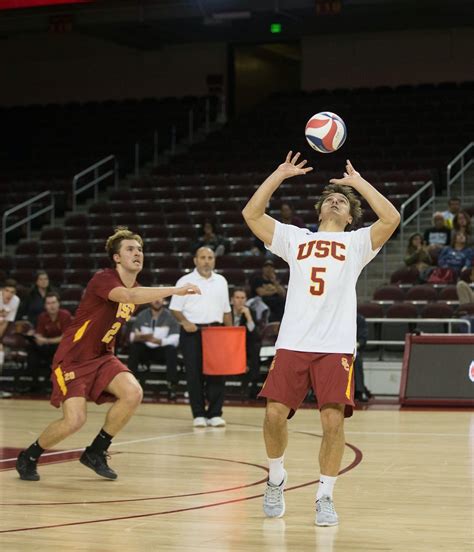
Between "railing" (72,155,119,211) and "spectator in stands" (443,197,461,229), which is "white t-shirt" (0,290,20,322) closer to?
"railing" (72,155,119,211)

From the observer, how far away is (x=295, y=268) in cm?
698

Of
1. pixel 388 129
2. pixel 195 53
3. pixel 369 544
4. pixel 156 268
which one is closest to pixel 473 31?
pixel 388 129

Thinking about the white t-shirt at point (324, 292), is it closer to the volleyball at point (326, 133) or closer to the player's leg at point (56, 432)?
the volleyball at point (326, 133)

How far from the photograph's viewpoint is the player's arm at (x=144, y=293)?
790cm

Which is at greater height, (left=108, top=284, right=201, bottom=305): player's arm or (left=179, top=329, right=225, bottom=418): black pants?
(left=108, top=284, right=201, bottom=305): player's arm

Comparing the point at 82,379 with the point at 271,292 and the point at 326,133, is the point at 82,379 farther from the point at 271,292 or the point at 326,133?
the point at 271,292

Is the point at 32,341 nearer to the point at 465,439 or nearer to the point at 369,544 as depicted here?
the point at 465,439

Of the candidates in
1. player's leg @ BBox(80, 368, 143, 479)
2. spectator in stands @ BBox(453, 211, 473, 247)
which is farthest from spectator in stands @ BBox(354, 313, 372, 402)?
player's leg @ BBox(80, 368, 143, 479)

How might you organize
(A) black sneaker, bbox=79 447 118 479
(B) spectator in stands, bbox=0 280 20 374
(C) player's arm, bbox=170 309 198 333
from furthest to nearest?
(B) spectator in stands, bbox=0 280 20 374 < (C) player's arm, bbox=170 309 198 333 < (A) black sneaker, bbox=79 447 118 479

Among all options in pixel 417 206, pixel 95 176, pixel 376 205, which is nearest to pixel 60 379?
pixel 376 205

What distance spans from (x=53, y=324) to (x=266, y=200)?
10.8 m

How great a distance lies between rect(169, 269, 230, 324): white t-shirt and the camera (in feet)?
42.8

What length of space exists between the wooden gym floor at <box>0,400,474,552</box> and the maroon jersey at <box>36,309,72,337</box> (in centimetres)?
429

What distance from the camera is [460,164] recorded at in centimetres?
2364
